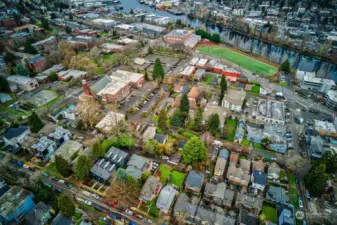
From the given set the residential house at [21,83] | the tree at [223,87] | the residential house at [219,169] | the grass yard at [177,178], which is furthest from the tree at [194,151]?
the residential house at [21,83]

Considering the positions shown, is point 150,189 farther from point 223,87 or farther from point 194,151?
point 223,87

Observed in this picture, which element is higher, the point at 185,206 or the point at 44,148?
the point at 44,148

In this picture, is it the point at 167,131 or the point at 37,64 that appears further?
the point at 37,64

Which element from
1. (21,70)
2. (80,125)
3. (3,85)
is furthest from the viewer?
(21,70)

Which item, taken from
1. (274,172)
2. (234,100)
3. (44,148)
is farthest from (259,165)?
(44,148)

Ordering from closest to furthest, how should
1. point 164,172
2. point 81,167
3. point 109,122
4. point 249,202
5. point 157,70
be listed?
1. point 249,202
2. point 81,167
3. point 164,172
4. point 109,122
5. point 157,70

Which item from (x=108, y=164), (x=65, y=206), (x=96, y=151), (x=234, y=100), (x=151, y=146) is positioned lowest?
(x=108, y=164)
